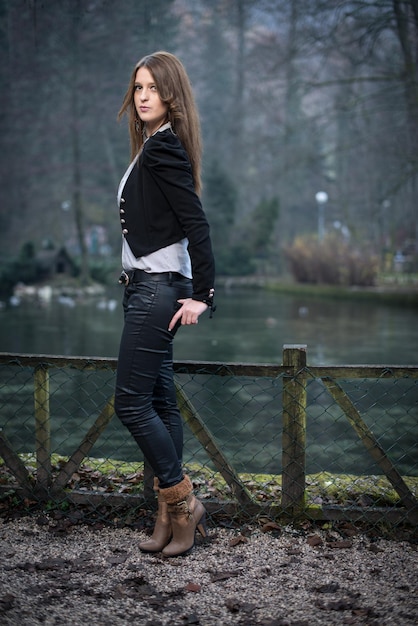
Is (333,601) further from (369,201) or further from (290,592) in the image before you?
(369,201)

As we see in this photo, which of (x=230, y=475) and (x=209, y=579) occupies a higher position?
(x=230, y=475)

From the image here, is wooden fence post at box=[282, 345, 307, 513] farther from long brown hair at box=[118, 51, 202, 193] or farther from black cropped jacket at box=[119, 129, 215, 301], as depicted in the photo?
long brown hair at box=[118, 51, 202, 193]

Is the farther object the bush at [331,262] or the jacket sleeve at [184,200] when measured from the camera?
the bush at [331,262]

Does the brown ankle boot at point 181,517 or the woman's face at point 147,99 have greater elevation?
the woman's face at point 147,99

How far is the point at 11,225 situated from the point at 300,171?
22207 millimetres

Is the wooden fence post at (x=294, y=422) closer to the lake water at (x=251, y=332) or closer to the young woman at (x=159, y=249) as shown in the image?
the young woman at (x=159, y=249)

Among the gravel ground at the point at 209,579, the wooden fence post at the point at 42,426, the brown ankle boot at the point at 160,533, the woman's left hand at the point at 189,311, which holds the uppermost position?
the woman's left hand at the point at 189,311

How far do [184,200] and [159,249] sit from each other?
0.78 ft

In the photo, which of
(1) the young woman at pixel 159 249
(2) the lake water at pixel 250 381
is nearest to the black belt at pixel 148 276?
(1) the young woman at pixel 159 249

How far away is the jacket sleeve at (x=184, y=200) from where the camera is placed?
315cm

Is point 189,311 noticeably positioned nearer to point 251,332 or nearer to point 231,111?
point 251,332

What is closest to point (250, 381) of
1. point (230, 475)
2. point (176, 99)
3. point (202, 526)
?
point (230, 475)

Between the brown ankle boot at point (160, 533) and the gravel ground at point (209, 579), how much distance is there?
0.20 feet

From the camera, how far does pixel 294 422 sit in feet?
12.2
